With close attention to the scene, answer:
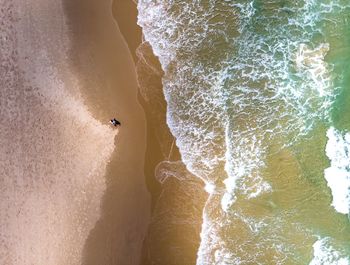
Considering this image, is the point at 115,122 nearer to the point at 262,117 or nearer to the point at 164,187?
the point at 164,187

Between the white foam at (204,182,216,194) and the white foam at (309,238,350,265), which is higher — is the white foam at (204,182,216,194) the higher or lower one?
the higher one

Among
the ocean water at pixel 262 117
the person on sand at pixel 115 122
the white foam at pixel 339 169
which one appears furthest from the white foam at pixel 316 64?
the person on sand at pixel 115 122

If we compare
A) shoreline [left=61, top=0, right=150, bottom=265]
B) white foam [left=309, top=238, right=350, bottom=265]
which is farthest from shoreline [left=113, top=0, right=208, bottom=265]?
white foam [left=309, top=238, right=350, bottom=265]

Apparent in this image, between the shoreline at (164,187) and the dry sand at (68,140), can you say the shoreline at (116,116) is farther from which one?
the shoreline at (164,187)

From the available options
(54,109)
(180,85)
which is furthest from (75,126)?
(180,85)

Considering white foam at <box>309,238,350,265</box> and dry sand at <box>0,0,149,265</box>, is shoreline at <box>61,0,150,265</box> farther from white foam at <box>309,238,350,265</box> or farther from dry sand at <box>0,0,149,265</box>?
white foam at <box>309,238,350,265</box>

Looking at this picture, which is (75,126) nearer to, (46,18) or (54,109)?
(54,109)

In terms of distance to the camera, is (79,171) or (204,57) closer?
(79,171)
